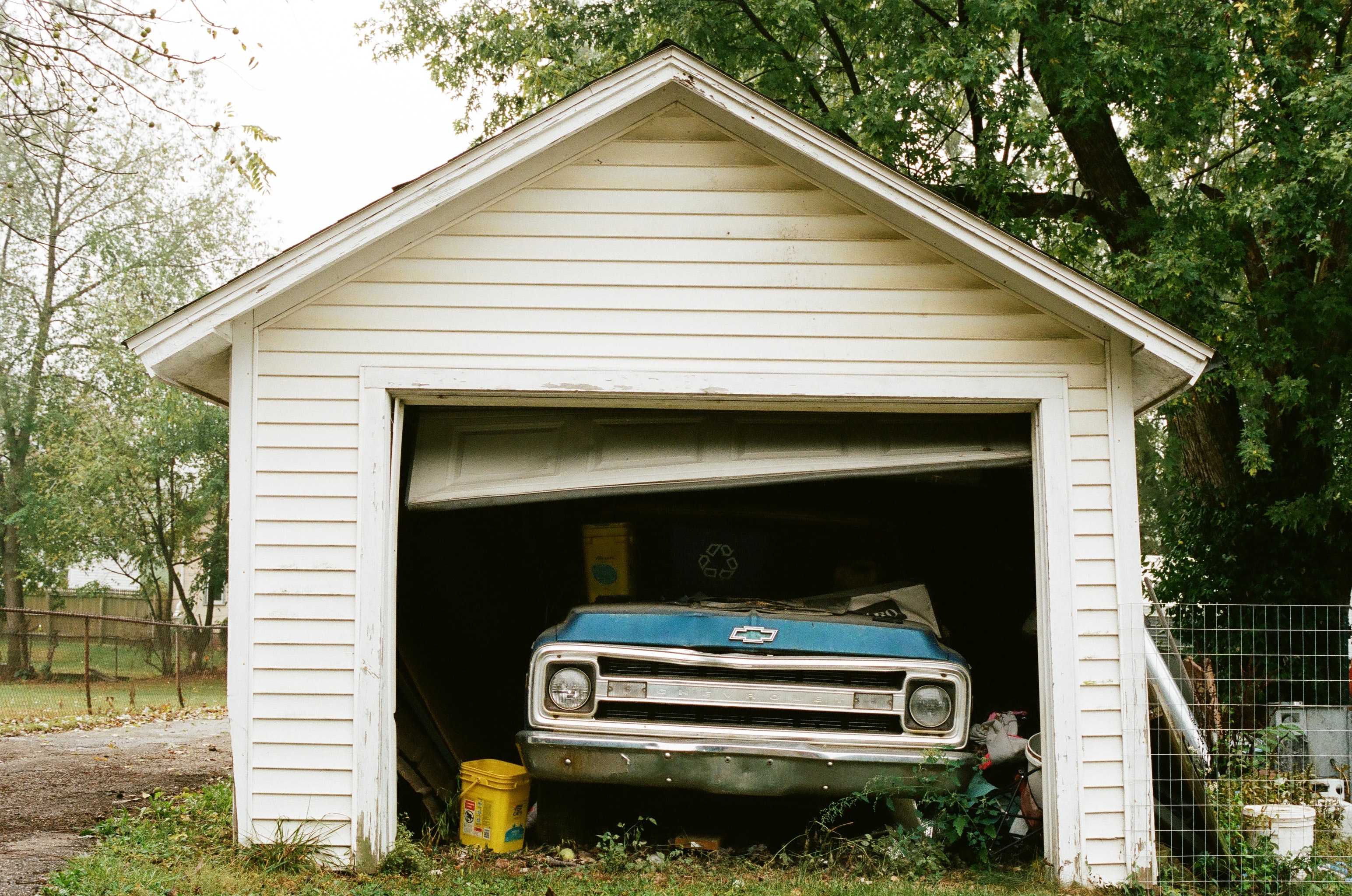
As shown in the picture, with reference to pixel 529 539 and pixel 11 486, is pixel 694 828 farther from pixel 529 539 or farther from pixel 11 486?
pixel 11 486

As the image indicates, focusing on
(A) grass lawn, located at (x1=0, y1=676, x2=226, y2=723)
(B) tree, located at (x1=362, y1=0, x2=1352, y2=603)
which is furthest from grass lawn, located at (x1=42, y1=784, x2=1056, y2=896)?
(A) grass lawn, located at (x1=0, y1=676, x2=226, y2=723)

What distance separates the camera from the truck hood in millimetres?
5609

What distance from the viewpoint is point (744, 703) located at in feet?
18.2

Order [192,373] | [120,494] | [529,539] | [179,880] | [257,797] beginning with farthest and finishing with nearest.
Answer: [120,494]
[529,539]
[192,373]
[257,797]
[179,880]

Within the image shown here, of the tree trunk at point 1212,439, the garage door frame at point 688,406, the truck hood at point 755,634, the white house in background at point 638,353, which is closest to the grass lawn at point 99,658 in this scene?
the white house in background at point 638,353

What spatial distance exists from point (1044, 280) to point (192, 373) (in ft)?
15.7

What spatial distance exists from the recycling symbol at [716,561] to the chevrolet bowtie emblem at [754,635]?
1204 millimetres

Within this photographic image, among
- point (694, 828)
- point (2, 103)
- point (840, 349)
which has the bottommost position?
point (694, 828)

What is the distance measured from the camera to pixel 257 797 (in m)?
5.50

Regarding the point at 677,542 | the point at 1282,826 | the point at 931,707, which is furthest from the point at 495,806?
the point at 1282,826

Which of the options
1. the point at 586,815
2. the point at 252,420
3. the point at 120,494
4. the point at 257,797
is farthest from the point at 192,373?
the point at 120,494

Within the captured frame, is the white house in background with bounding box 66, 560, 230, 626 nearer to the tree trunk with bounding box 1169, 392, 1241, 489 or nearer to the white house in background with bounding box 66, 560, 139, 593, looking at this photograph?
the white house in background with bounding box 66, 560, 139, 593

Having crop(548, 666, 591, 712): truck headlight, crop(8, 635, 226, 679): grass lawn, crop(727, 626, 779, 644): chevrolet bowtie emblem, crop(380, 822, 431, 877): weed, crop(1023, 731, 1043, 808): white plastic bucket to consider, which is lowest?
crop(8, 635, 226, 679): grass lawn

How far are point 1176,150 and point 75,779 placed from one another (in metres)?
12.0
